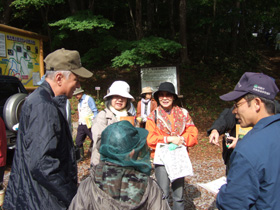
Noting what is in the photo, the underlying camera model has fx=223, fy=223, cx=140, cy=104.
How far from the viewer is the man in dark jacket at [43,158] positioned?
1.58m

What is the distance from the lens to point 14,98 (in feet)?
15.8

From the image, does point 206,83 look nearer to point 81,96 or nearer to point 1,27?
point 81,96

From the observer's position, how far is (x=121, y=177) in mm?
1450

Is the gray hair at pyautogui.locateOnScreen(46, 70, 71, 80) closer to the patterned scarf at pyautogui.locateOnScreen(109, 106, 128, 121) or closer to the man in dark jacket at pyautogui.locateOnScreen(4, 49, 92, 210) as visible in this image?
the man in dark jacket at pyautogui.locateOnScreen(4, 49, 92, 210)

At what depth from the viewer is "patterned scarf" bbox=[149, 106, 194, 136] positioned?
9.93ft

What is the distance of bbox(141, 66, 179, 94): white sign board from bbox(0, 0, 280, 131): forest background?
245mm

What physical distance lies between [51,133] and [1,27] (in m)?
5.88

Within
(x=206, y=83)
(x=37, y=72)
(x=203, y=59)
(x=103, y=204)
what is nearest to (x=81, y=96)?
(x=37, y=72)

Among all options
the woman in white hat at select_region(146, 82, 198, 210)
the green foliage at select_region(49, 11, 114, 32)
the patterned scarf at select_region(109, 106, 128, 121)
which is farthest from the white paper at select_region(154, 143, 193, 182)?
the green foliage at select_region(49, 11, 114, 32)

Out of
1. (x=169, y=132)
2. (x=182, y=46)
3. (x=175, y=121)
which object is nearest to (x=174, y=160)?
(x=169, y=132)

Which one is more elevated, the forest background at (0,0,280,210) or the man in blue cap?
the forest background at (0,0,280,210)

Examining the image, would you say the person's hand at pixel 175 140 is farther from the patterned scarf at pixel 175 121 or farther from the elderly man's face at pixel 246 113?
the elderly man's face at pixel 246 113

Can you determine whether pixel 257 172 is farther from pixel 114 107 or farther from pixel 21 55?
pixel 21 55

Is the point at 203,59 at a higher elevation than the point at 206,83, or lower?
higher
